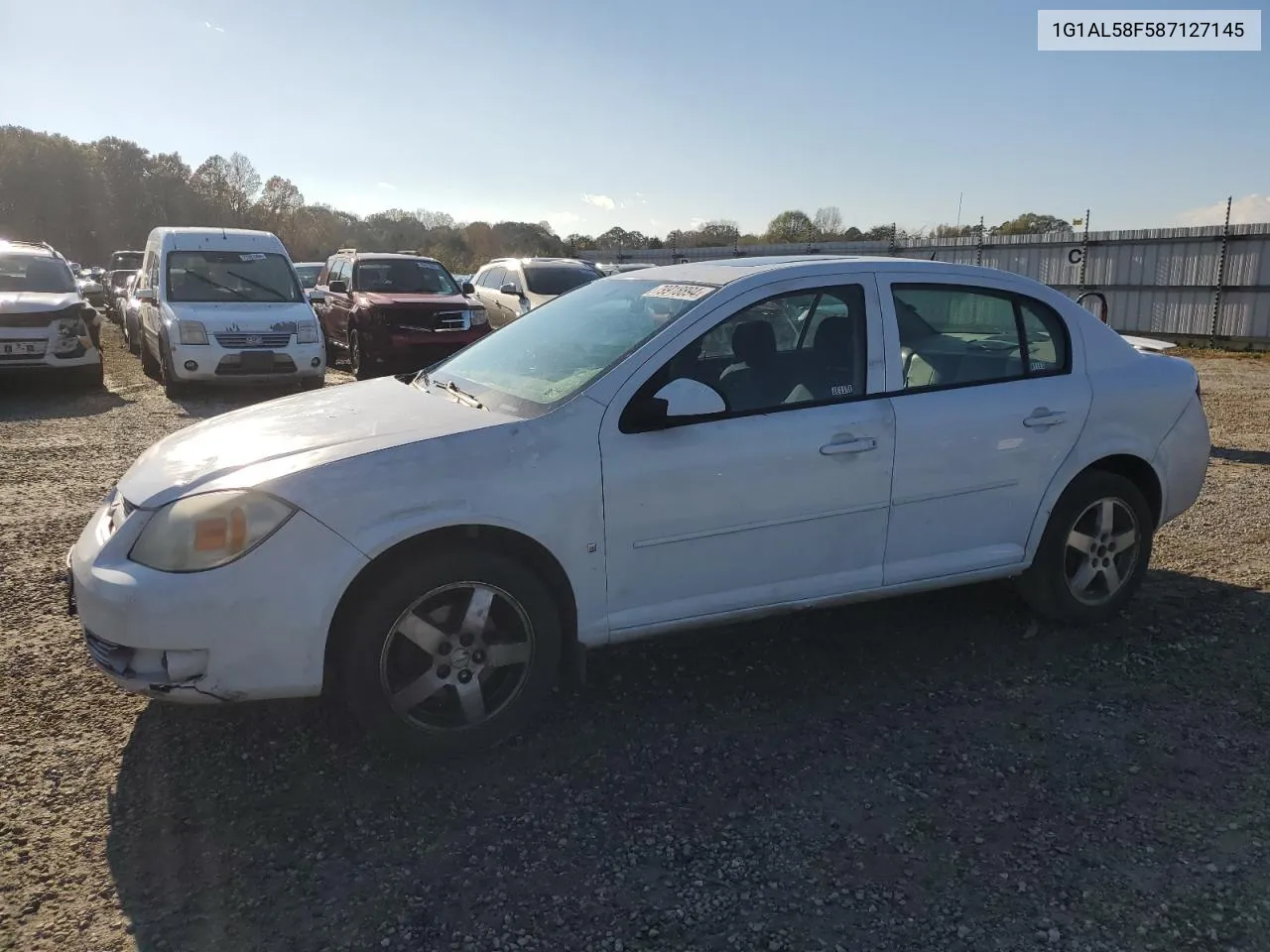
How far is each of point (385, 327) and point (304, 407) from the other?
966cm

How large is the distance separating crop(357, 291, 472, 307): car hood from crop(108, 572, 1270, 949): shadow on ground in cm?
1017

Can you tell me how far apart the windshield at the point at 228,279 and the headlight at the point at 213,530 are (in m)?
9.58

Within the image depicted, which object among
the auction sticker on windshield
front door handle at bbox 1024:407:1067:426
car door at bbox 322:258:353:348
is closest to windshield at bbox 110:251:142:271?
car door at bbox 322:258:353:348

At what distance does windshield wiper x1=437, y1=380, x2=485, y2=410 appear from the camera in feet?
→ 11.9

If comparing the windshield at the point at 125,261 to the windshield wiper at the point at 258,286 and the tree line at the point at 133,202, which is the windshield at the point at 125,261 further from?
the tree line at the point at 133,202

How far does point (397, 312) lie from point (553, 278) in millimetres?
2727

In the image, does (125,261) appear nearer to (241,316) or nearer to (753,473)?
(241,316)

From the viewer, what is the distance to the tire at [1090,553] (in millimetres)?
4293

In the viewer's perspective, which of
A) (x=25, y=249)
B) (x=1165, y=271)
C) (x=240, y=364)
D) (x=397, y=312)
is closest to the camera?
→ (x=240, y=364)

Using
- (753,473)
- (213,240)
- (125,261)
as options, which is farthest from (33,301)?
(125,261)

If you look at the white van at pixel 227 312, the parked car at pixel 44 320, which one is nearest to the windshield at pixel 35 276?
the parked car at pixel 44 320

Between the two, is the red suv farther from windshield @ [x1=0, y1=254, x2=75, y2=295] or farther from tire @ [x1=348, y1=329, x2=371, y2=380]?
windshield @ [x1=0, y1=254, x2=75, y2=295]

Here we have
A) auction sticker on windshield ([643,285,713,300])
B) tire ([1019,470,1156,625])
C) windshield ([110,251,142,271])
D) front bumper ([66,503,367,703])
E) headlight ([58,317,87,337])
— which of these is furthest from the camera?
windshield ([110,251,142,271])

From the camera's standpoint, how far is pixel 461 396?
3822 millimetres
